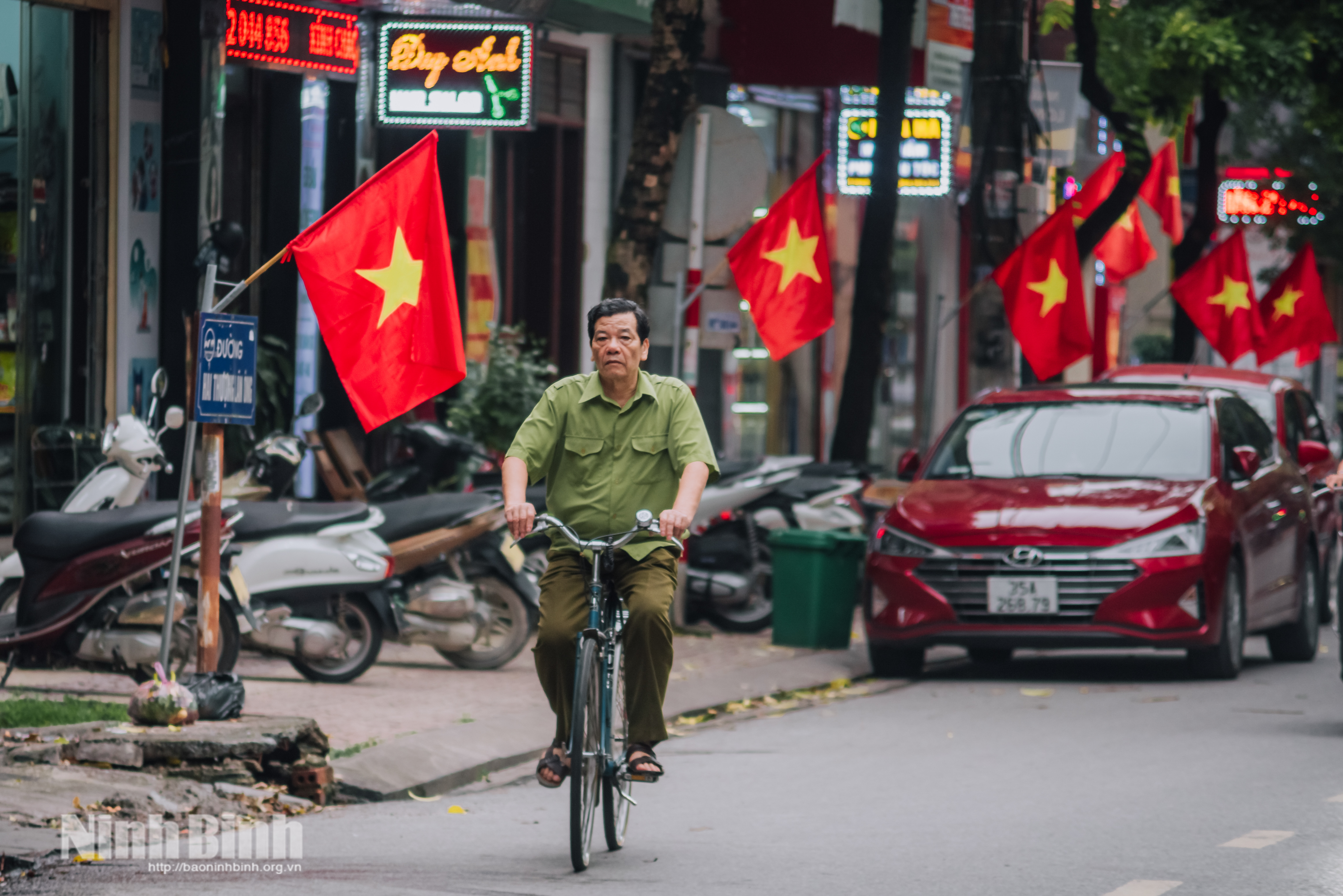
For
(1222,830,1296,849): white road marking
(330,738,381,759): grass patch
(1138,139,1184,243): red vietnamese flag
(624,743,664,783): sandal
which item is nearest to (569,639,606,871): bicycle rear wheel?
(624,743,664,783): sandal

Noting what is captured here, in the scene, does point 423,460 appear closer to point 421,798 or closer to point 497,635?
point 497,635

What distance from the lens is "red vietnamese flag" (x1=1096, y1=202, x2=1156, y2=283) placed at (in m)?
22.6

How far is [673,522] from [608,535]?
381mm

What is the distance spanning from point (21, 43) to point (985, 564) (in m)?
7.02

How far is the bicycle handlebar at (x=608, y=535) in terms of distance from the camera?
21.8 feet

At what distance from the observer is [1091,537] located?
11.7 meters

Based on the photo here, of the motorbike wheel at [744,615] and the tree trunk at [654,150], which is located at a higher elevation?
the tree trunk at [654,150]

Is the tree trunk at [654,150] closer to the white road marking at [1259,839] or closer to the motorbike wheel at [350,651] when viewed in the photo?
the motorbike wheel at [350,651]

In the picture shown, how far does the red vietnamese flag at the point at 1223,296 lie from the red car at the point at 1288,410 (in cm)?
291

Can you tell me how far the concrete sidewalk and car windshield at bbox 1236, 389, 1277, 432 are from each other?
11.5ft

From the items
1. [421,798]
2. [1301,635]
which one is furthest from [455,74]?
[421,798]

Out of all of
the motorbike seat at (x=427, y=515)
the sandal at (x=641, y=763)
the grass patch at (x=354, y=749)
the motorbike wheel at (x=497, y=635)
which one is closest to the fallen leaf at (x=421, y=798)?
the grass patch at (x=354, y=749)

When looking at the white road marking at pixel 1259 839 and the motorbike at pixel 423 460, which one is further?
the motorbike at pixel 423 460

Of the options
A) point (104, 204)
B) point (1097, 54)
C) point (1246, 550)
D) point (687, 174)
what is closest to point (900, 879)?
point (1246, 550)
